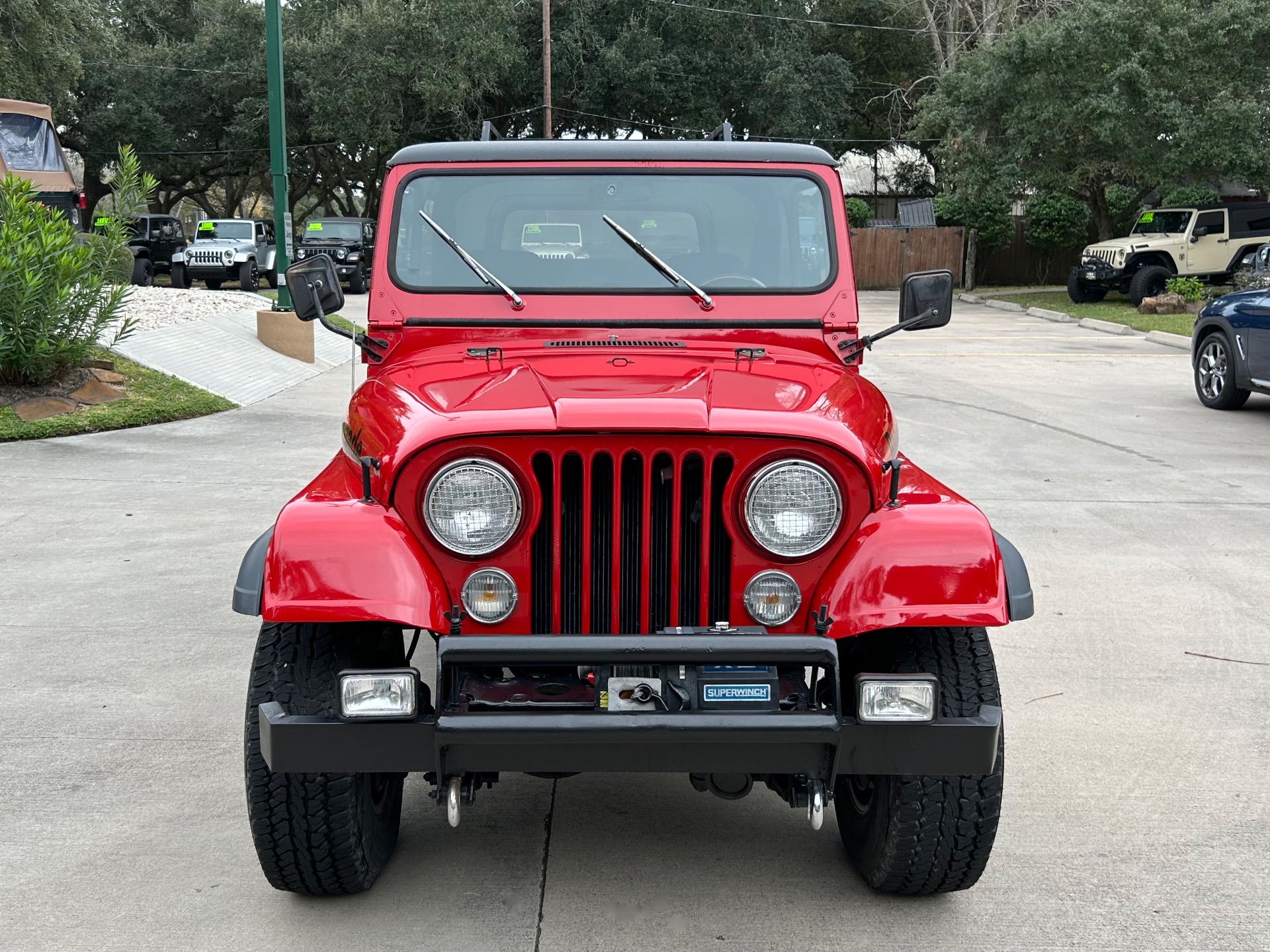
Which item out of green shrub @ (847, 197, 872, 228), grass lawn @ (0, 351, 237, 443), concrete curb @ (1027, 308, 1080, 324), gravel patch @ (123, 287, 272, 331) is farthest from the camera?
green shrub @ (847, 197, 872, 228)

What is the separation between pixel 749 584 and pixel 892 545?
0.33 m

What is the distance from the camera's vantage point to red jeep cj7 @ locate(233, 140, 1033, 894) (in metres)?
2.91

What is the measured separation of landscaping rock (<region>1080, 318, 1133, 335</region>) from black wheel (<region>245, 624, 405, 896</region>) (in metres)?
20.3

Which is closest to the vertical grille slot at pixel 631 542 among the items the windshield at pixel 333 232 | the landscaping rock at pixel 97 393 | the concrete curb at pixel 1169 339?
the landscaping rock at pixel 97 393

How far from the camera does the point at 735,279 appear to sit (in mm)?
4371

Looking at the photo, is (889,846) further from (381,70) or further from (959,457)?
(381,70)

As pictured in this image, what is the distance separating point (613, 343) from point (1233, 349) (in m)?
9.84

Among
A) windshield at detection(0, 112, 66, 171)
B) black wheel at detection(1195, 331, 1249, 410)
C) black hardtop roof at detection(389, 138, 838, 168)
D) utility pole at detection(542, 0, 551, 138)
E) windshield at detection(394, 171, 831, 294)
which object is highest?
utility pole at detection(542, 0, 551, 138)

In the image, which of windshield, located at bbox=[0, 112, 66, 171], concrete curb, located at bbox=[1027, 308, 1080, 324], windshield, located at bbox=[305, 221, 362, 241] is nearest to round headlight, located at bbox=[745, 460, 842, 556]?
windshield, located at bbox=[0, 112, 66, 171]

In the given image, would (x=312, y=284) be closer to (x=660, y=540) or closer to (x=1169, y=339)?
(x=660, y=540)

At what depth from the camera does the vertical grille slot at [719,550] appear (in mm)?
3098

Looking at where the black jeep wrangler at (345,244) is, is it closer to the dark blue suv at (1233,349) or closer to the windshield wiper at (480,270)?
the dark blue suv at (1233,349)

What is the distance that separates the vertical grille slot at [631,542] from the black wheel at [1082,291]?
85.1 feet

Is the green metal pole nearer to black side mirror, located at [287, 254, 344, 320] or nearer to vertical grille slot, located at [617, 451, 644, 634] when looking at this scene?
black side mirror, located at [287, 254, 344, 320]
